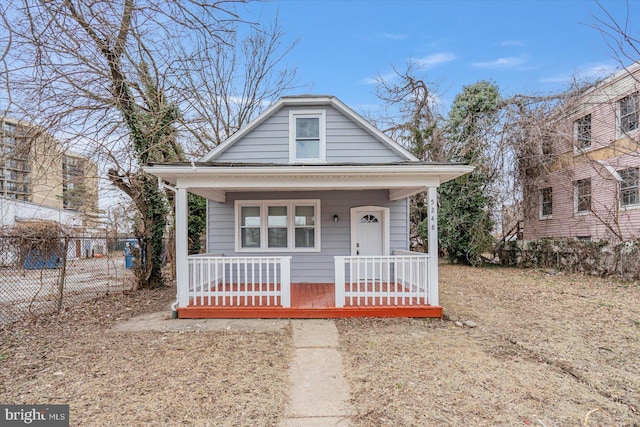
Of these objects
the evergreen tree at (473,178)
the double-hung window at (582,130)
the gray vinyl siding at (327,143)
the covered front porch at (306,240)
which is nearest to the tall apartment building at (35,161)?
the covered front porch at (306,240)

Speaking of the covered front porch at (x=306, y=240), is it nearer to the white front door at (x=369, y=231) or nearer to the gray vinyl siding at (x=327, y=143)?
the white front door at (x=369, y=231)

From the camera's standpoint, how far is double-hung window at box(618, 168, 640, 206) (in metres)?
11.4

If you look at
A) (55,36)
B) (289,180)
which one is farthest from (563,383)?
(55,36)

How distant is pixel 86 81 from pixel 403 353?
8.21 meters

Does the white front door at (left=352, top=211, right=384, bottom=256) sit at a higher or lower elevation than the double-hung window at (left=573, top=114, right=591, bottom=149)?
lower

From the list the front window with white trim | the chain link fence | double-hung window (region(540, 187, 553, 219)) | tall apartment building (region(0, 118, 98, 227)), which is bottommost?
the chain link fence

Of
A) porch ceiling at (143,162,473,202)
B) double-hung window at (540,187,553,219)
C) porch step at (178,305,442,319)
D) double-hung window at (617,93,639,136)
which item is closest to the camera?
porch ceiling at (143,162,473,202)

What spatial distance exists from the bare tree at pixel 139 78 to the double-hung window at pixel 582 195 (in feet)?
44.5

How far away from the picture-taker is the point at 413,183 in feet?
21.0

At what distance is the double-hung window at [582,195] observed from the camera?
42.3 feet

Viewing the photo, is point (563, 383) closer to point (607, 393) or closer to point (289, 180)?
point (607, 393)

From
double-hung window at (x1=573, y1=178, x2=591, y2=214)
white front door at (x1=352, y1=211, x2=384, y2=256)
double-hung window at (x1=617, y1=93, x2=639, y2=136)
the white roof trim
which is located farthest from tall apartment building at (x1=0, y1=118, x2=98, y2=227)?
double-hung window at (x1=573, y1=178, x2=591, y2=214)

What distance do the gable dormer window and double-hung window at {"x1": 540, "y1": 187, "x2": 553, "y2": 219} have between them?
472 inches

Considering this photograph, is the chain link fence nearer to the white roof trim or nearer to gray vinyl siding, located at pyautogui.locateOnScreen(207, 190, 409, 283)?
gray vinyl siding, located at pyautogui.locateOnScreen(207, 190, 409, 283)
